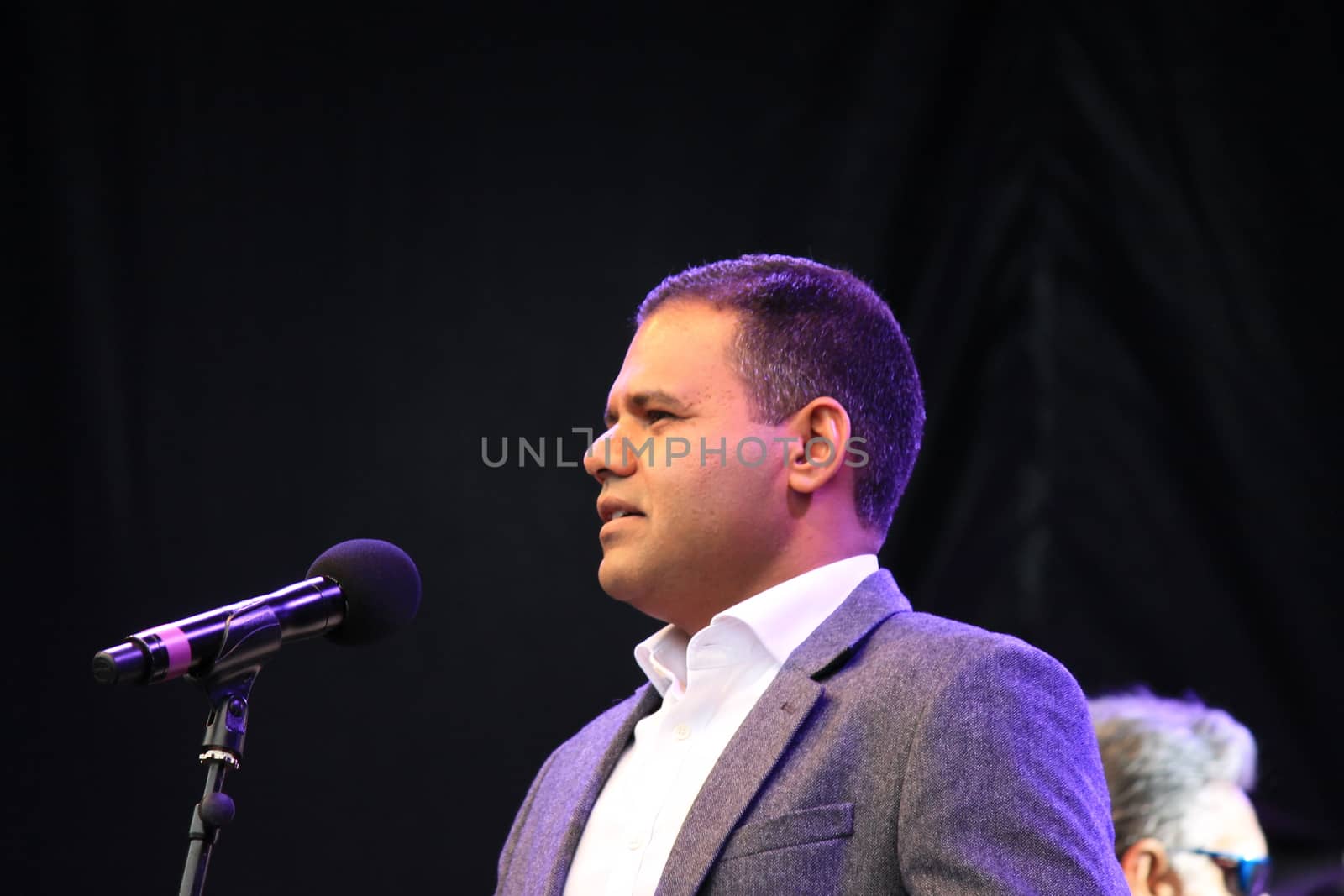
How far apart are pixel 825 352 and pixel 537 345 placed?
1022mm

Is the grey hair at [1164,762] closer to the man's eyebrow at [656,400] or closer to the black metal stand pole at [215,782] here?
the man's eyebrow at [656,400]

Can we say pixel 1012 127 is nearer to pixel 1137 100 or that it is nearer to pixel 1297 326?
pixel 1137 100

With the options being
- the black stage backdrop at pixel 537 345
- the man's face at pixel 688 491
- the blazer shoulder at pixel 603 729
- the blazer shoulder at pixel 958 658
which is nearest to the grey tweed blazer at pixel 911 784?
the blazer shoulder at pixel 958 658

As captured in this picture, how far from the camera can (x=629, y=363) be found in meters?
2.05

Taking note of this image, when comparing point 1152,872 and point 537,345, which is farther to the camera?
point 537,345

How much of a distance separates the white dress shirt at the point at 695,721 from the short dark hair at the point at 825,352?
212 millimetres

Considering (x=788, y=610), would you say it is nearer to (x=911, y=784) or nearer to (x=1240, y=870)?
(x=911, y=784)

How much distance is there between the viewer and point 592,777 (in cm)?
191

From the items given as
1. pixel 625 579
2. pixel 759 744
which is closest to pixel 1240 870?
pixel 759 744

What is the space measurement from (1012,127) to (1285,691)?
1.31 meters

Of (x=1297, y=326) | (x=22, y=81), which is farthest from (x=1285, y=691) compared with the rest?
(x=22, y=81)

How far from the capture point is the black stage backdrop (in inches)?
104

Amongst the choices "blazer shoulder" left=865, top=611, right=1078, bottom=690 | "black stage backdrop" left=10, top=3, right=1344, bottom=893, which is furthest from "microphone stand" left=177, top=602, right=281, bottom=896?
"black stage backdrop" left=10, top=3, right=1344, bottom=893

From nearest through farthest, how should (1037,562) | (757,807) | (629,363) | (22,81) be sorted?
(757,807) → (629,363) → (22,81) → (1037,562)
